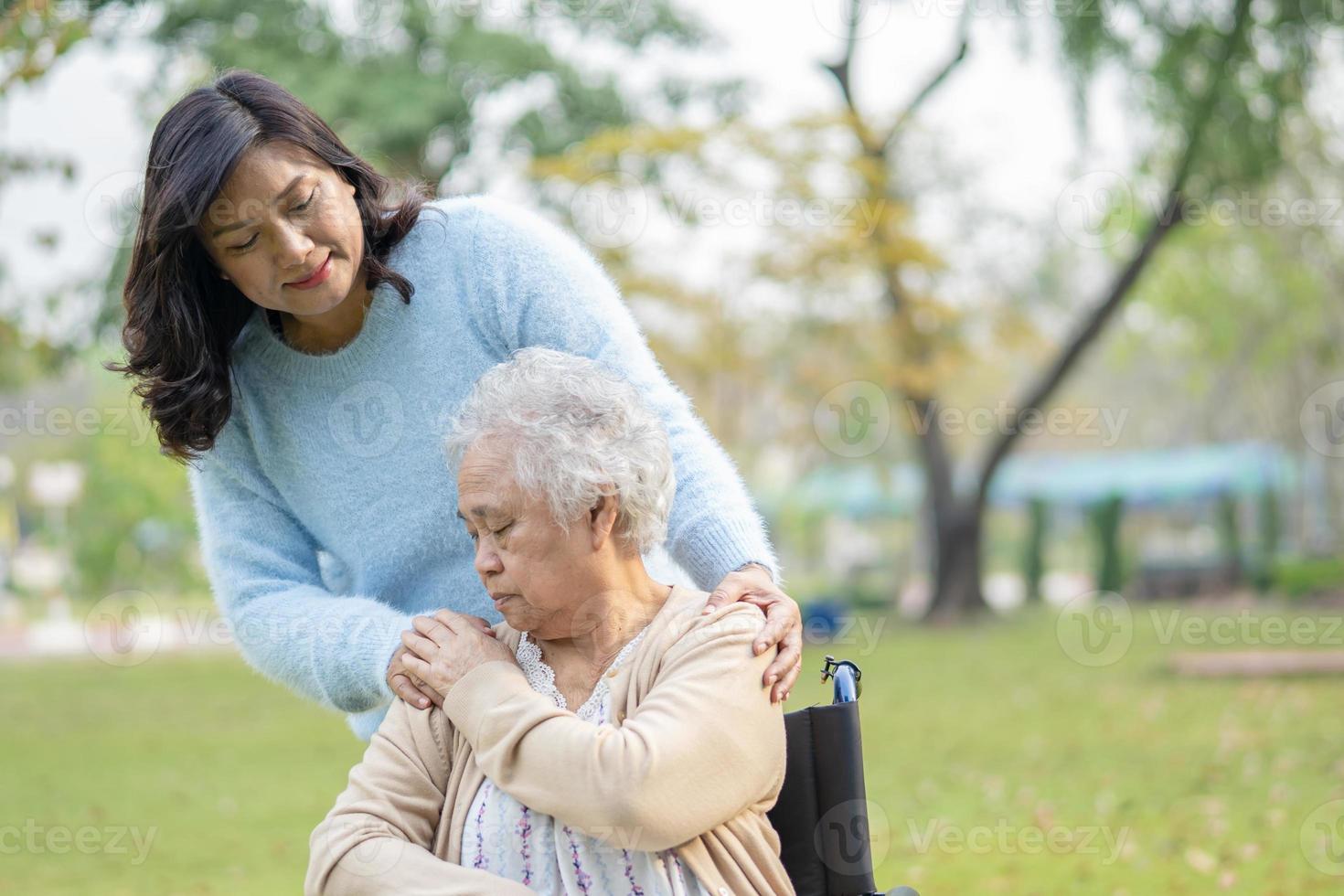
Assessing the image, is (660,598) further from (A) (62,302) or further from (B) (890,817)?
(A) (62,302)

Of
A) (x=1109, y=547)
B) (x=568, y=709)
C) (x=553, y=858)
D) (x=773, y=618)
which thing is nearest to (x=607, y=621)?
(x=568, y=709)

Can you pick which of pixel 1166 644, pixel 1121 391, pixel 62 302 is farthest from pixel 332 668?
pixel 1121 391

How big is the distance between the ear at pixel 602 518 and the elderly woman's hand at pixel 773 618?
196 mm

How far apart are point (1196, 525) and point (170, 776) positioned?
2793 cm

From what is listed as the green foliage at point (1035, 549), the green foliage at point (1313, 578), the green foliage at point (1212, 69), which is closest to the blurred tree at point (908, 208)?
the green foliage at point (1212, 69)

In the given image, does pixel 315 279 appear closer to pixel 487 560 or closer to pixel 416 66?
pixel 487 560

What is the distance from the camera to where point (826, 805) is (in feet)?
7.41

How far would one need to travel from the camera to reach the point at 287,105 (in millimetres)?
2303

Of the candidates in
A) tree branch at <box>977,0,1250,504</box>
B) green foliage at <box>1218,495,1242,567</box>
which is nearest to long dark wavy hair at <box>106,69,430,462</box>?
tree branch at <box>977,0,1250,504</box>

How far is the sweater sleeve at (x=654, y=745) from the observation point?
6.33 feet

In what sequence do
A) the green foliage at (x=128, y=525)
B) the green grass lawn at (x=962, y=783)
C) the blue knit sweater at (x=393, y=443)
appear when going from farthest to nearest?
the green foliage at (x=128, y=525), the green grass lawn at (x=962, y=783), the blue knit sweater at (x=393, y=443)

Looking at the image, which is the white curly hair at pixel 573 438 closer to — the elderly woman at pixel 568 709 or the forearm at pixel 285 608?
the elderly woman at pixel 568 709

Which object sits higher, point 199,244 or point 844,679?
point 199,244

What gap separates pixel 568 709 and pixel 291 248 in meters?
0.84
